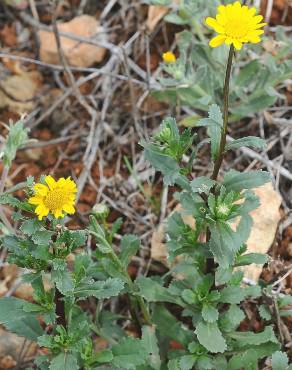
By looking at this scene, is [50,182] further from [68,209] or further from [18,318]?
[18,318]

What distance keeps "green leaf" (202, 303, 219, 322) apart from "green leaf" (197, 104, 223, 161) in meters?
0.62

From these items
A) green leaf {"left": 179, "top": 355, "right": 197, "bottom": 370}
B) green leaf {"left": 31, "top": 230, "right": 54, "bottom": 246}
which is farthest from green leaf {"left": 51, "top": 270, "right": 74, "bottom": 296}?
green leaf {"left": 179, "top": 355, "right": 197, "bottom": 370}

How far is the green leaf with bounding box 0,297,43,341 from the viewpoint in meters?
2.31

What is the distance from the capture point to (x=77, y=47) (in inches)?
150

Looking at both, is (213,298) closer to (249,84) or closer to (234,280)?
(234,280)

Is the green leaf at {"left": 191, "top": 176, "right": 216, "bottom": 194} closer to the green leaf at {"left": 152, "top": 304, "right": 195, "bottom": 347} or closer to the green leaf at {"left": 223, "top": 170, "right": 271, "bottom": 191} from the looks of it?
the green leaf at {"left": 223, "top": 170, "right": 271, "bottom": 191}

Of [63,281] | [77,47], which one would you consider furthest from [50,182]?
[77,47]

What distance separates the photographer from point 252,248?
9.65ft

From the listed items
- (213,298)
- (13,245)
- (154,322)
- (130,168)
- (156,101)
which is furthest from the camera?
(156,101)

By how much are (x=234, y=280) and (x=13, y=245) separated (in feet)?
3.10

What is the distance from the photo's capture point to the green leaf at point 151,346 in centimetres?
265

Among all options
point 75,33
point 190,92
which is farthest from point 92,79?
point 190,92

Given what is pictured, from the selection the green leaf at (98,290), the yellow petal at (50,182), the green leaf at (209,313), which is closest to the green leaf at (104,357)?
the green leaf at (98,290)

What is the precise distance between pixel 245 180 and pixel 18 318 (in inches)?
40.2
